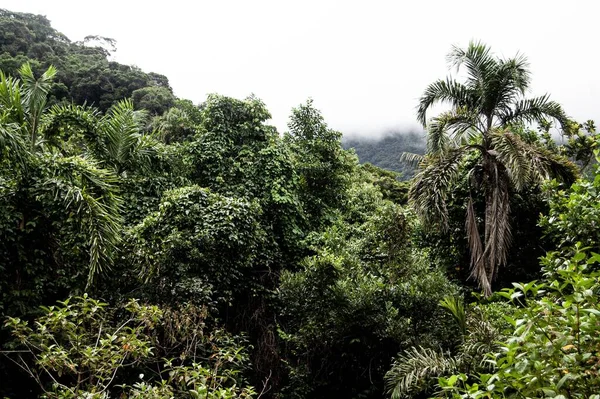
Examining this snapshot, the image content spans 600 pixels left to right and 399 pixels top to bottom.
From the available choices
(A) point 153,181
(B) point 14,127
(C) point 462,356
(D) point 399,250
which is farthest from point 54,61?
(C) point 462,356

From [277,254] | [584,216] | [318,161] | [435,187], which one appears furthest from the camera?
[318,161]

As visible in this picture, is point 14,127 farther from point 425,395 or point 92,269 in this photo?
point 425,395

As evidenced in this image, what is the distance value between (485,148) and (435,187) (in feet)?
4.56

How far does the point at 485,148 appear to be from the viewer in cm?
762

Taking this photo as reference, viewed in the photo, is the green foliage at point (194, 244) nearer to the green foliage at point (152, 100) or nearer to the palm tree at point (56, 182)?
the palm tree at point (56, 182)

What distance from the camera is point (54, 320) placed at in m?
3.38

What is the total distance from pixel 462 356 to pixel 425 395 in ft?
3.89

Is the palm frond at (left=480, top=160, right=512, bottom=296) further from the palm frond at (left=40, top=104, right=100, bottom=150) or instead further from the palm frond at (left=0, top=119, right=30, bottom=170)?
the palm frond at (left=40, top=104, right=100, bottom=150)

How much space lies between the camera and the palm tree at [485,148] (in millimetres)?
7027

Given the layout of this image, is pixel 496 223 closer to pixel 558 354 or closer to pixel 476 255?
pixel 476 255

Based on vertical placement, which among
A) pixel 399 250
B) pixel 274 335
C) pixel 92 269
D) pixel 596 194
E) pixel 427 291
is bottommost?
pixel 274 335

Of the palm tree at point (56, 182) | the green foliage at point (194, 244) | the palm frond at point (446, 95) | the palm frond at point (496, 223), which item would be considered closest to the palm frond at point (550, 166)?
the palm frond at point (496, 223)

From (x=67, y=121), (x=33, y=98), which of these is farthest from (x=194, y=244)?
(x=33, y=98)

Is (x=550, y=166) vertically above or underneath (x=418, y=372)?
above
